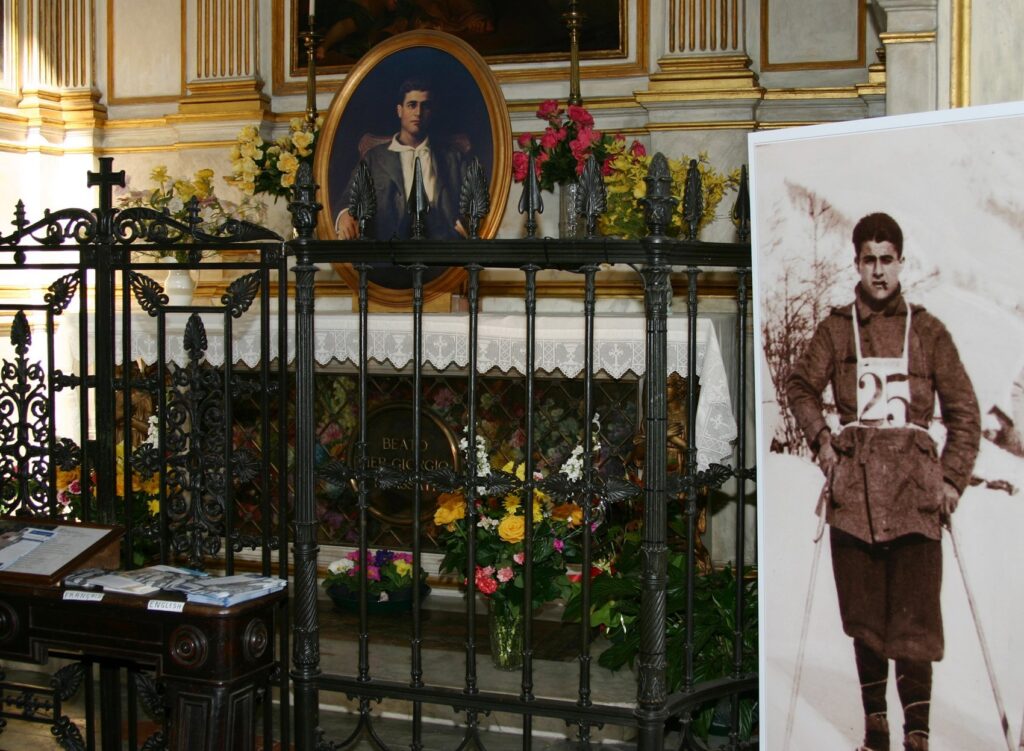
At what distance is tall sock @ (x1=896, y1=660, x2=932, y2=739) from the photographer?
267cm

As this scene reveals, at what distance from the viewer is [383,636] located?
495cm

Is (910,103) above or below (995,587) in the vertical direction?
above

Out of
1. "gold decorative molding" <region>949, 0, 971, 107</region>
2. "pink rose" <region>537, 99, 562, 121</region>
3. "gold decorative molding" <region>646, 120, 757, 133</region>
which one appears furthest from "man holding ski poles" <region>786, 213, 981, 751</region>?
"gold decorative molding" <region>646, 120, 757, 133</region>

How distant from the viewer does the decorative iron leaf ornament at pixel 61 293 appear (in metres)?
3.91

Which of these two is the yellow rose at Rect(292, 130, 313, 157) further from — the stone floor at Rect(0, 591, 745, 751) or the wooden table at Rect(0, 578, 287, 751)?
the wooden table at Rect(0, 578, 287, 751)

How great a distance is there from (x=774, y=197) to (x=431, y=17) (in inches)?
158

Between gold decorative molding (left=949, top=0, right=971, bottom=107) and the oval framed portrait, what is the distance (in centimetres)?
251

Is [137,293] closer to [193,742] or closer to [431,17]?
[193,742]

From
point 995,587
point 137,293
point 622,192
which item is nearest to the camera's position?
→ point 995,587

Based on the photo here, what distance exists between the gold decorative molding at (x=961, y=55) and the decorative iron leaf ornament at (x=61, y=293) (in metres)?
2.64

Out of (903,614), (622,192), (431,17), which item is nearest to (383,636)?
(622,192)

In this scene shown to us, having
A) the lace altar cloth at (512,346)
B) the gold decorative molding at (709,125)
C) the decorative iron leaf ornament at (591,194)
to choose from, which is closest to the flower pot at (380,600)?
the lace altar cloth at (512,346)

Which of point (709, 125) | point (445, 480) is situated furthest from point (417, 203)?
point (709, 125)

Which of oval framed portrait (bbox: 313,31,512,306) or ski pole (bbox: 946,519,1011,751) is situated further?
oval framed portrait (bbox: 313,31,512,306)
